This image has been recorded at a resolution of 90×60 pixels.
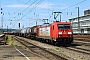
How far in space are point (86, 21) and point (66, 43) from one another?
339ft

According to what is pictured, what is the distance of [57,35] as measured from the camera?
3081 cm

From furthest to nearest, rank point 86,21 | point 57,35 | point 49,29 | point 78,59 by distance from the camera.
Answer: point 86,21 < point 49,29 < point 57,35 < point 78,59

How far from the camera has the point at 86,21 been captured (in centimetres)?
13338

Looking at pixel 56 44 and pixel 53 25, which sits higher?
pixel 53 25

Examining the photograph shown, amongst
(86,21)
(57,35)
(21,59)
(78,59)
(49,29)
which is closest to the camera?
(21,59)

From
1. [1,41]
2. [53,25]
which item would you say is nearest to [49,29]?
[53,25]

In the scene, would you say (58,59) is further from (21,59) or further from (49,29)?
(49,29)

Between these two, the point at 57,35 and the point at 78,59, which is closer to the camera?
the point at 78,59

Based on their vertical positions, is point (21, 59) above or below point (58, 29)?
below

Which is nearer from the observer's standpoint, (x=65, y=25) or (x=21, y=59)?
(x=21, y=59)

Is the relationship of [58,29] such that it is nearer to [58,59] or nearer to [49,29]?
[49,29]

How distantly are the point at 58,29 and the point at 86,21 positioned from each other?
10440cm

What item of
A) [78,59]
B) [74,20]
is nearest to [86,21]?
[74,20]

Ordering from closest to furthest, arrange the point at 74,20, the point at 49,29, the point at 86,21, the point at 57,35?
1. the point at 57,35
2. the point at 49,29
3. the point at 86,21
4. the point at 74,20
